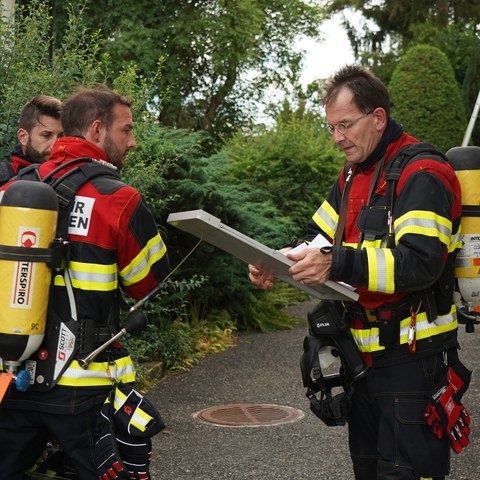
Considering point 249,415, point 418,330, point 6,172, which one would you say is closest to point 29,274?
point 418,330

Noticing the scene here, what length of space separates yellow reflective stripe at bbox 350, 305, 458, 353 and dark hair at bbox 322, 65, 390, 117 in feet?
2.84

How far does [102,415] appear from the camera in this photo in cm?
322

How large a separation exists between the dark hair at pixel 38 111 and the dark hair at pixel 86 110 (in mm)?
1426

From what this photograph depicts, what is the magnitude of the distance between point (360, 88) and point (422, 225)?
2.21 ft

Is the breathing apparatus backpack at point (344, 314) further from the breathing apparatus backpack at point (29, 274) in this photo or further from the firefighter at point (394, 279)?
the breathing apparatus backpack at point (29, 274)

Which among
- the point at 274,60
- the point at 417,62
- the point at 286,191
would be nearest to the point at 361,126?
the point at 286,191

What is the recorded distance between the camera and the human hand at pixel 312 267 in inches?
124

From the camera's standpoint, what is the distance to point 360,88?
349 cm

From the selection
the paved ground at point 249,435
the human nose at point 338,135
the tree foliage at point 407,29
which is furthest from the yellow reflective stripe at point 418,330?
the tree foliage at point 407,29

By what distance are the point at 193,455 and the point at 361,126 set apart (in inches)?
125

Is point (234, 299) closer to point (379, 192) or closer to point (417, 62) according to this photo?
point (379, 192)

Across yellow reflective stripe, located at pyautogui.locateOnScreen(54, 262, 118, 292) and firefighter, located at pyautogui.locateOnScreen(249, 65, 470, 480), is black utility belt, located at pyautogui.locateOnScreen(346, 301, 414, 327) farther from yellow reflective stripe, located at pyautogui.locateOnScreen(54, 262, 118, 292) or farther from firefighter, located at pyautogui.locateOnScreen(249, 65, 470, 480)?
yellow reflective stripe, located at pyautogui.locateOnScreen(54, 262, 118, 292)

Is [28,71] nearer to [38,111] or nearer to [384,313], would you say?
[38,111]

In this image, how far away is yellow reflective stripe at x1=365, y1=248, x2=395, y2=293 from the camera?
10.3ft
